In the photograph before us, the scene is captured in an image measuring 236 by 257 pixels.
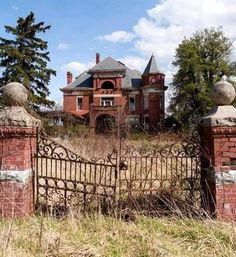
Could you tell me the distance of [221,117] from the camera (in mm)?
5070

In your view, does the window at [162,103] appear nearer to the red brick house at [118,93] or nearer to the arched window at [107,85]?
the red brick house at [118,93]

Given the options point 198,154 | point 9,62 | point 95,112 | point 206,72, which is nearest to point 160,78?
point 206,72

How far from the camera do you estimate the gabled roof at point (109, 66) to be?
44281 mm

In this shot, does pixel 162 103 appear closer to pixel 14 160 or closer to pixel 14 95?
pixel 14 95

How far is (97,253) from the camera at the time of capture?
3.92 m

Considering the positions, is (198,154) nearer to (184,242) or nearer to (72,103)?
(184,242)

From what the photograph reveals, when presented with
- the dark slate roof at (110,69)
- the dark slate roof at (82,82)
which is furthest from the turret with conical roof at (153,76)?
the dark slate roof at (82,82)

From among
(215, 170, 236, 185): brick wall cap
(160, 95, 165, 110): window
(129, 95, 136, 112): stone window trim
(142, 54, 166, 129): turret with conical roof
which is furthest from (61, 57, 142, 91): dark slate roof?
(215, 170, 236, 185): brick wall cap

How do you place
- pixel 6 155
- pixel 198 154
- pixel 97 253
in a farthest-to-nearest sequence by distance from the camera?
pixel 198 154 < pixel 6 155 < pixel 97 253

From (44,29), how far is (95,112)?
41.9 ft

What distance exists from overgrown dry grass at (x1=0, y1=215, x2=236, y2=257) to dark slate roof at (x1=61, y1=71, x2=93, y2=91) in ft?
137

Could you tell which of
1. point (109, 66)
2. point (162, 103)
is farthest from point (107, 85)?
point (162, 103)

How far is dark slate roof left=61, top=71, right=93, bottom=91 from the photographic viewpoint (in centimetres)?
4628

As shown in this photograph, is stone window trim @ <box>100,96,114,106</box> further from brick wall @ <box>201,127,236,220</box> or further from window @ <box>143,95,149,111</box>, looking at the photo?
brick wall @ <box>201,127,236,220</box>
